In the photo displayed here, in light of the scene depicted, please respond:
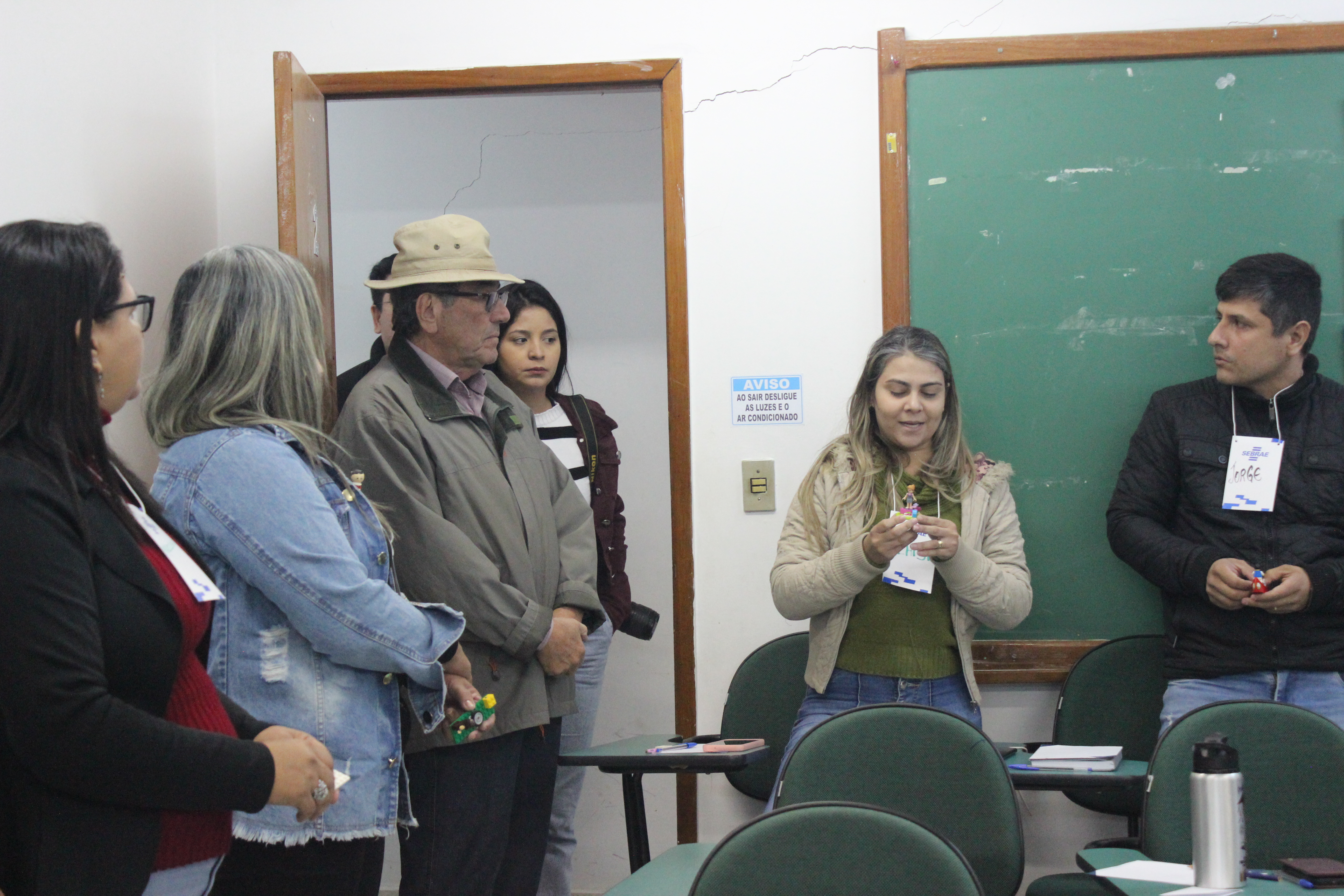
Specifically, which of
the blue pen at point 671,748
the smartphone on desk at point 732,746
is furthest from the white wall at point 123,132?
the smartphone on desk at point 732,746

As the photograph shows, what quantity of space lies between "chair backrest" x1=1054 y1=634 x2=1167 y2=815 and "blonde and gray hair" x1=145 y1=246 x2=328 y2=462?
6.53 ft

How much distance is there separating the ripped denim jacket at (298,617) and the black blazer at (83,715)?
0.91 feet

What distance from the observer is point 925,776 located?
206cm

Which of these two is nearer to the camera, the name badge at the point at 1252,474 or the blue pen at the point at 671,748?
the blue pen at the point at 671,748

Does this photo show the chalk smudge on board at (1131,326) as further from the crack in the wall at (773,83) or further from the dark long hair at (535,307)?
the dark long hair at (535,307)

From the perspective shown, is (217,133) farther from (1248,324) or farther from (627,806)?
(1248,324)

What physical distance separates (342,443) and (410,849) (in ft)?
2.53

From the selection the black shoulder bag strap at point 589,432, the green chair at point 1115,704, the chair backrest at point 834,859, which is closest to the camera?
the chair backrest at point 834,859

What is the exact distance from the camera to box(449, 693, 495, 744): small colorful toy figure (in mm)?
1847

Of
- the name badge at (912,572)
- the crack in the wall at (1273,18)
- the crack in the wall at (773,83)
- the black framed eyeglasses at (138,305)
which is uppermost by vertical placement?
the crack in the wall at (1273,18)

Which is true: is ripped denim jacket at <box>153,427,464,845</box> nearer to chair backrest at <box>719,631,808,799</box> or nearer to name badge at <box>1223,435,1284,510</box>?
chair backrest at <box>719,631,808,799</box>

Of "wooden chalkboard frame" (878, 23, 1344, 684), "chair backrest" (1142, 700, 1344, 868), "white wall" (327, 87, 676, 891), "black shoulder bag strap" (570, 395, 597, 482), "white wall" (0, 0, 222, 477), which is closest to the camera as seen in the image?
"chair backrest" (1142, 700, 1344, 868)

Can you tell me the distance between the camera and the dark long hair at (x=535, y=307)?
121 inches

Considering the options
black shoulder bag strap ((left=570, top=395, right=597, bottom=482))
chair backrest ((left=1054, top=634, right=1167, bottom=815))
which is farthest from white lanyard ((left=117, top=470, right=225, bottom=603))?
chair backrest ((left=1054, top=634, right=1167, bottom=815))
